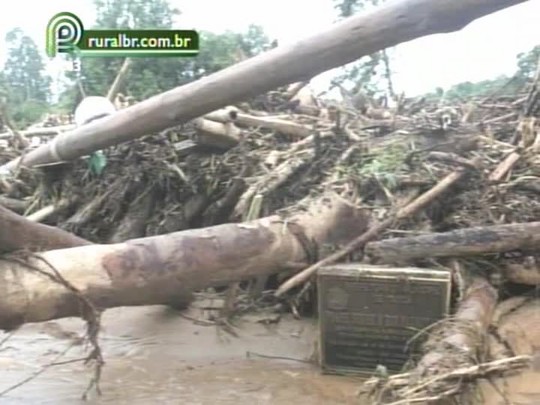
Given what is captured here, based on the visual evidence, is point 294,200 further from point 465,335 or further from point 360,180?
point 465,335

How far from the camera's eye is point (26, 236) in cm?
345

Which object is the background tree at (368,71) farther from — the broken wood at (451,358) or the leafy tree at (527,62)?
the broken wood at (451,358)

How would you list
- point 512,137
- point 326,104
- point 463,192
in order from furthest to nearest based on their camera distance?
1. point 326,104
2. point 512,137
3. point 463,192

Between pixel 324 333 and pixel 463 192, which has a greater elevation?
pixel 463 192

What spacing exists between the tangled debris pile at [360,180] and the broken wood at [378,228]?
0.04 ft

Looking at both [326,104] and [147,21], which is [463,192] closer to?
[326,104]

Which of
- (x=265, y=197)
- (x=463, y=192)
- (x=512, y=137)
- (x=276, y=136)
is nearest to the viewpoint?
(x=463, y=192)

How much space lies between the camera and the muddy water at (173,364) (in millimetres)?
3852

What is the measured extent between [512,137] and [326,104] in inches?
71.2

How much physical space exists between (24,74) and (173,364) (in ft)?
21.9

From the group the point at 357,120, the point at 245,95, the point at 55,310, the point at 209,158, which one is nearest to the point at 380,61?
the point at 357,120

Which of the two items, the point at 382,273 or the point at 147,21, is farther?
the point at 147,21

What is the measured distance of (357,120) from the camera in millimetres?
6273

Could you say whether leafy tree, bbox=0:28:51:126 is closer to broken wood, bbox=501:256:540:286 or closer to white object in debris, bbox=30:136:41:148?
white object in debris, bbox=30:136:41:148
